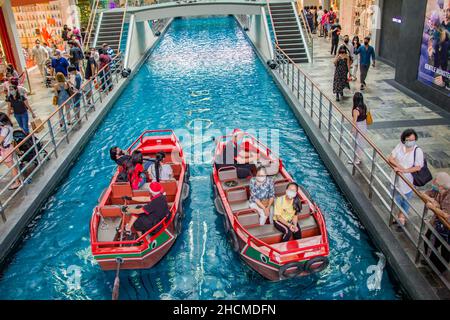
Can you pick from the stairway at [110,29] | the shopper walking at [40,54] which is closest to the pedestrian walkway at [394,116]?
the stairway at [110,29]

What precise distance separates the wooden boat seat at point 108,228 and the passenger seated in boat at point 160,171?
1259 mm

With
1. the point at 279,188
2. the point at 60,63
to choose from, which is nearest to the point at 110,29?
the point at 60,63

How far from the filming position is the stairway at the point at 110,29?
74.2 ft

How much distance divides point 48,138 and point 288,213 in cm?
847

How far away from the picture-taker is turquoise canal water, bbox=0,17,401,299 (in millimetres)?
7113

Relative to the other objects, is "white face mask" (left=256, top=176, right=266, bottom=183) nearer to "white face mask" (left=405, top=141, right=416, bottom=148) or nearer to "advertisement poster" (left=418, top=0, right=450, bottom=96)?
"white face mask" (left=405, top=141, right=416, bottom=148)

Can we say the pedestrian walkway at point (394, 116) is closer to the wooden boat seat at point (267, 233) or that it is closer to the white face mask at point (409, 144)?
the white face mask at point (409, 144)

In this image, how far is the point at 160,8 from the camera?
25266 millimetres

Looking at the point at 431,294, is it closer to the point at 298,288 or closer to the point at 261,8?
the point at 298,288

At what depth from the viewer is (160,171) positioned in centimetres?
898

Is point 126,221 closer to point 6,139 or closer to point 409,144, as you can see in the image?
point 6,139

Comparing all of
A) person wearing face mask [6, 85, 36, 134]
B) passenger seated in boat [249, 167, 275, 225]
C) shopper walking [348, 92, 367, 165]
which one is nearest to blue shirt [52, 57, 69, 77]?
person wearing face mask [6, 85, 36, 134]

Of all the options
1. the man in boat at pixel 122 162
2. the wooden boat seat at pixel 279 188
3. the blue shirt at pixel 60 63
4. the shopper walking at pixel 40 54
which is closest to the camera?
the wooden boat seat at pixel 279 188

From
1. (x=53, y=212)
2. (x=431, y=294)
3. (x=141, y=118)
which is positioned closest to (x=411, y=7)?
(x=141, y=118)
